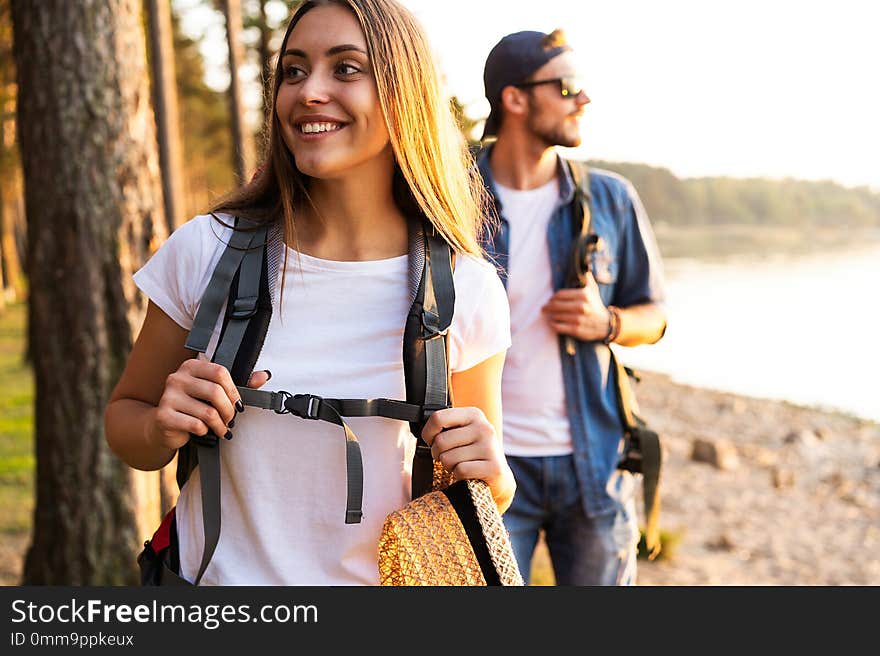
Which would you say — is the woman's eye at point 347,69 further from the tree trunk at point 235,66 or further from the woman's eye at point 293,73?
the tree trunk at point 235,66

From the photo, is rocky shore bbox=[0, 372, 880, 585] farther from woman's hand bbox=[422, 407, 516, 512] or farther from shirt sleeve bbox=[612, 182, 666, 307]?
woman's hand bbox=[422, 407, 516, 512]

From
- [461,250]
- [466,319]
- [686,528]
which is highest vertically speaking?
[461,250]

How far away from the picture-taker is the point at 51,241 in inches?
163

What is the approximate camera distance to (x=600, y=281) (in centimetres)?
333

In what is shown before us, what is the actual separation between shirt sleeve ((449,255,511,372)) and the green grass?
20.0 feet

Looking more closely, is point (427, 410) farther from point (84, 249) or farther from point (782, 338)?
point (782, 338)

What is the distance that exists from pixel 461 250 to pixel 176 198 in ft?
27.0

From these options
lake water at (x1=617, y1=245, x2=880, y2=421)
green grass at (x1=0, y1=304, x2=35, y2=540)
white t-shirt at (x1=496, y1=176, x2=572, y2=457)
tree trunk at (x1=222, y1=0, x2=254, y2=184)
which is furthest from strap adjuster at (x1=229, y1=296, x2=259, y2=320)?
lake water at (x1=617, y1=245, x2=880, y2=421)

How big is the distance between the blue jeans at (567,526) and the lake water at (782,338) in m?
11.2

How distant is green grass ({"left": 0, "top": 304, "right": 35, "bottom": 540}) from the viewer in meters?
7.50

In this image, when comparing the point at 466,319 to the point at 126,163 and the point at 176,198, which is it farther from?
the point at 176,198

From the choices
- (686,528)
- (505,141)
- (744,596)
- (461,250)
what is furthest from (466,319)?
(686,528)

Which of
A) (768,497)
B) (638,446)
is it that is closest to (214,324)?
(638,446)

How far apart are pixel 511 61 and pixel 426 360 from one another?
6.10ft
